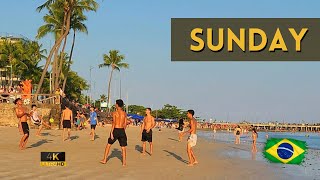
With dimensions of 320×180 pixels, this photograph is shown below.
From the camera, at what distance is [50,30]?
43094mm

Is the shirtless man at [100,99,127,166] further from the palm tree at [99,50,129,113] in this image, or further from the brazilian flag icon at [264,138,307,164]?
the palm tree at [99,50,129,113]

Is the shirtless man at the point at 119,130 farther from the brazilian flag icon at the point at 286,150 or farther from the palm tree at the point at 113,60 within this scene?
the palm tree at the point at 113,60

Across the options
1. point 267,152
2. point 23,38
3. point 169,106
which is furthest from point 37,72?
point 169,106

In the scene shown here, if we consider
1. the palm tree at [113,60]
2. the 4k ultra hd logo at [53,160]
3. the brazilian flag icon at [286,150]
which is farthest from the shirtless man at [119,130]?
the palm tree at [113,60]

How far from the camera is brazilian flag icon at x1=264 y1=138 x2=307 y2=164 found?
727 cm

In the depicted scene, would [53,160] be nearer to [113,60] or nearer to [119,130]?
[119,130]

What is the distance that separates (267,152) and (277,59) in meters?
12.9

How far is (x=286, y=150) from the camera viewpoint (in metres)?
7.43

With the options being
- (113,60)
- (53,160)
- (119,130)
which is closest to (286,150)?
(119,130)

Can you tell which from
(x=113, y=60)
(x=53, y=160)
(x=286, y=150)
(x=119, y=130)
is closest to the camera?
(x=286, y=150)

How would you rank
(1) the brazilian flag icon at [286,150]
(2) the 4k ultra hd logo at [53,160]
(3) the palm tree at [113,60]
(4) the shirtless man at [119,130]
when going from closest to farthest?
(1) the brazilian flag icon at [286,150] → (2) the 4k ultra hd logo at [53,160] → (4) the shirtless man at [119,130] → (3) the palm tree at [113,60]

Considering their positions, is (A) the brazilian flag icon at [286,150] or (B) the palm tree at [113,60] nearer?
(A) the brazilian flag icon at [286,150]

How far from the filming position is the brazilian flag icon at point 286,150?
727 cm

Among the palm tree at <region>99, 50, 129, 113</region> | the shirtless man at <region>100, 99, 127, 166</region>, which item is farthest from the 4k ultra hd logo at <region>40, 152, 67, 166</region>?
the palm tree at <region>99, 50, 129, 113</region>
